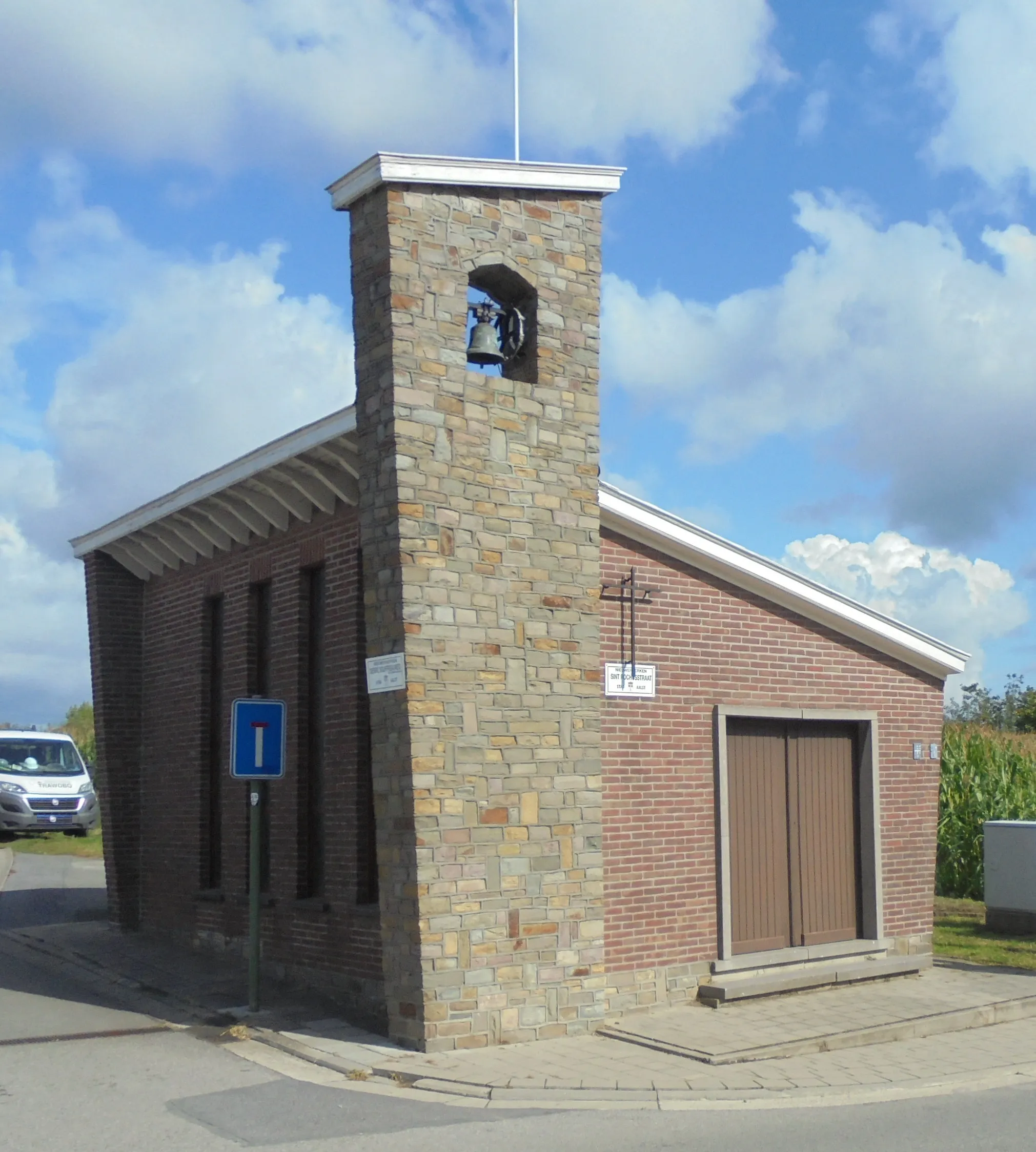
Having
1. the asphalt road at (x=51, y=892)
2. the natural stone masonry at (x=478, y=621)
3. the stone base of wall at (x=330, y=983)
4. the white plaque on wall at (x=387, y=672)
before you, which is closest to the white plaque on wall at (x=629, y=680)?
the natural stone masonry at (x=478, y=621)

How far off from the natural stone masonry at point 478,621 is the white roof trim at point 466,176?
0.35 feet

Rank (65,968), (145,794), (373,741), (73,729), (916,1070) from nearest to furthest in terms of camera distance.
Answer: (916,1070) < (373,741) < (65,968) < (145,794) < (73,729)

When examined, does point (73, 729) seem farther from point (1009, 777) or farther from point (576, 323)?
point (576, 323)

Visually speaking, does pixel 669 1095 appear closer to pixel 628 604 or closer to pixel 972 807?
pixel 628 604

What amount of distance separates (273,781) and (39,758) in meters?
16.1

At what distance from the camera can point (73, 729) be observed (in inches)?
1902

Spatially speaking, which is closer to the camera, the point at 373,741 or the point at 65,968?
the point at 373,741

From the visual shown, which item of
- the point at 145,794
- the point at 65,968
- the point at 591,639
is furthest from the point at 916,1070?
the point at 145,794

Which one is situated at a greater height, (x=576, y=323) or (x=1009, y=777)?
(x=576, y=323)

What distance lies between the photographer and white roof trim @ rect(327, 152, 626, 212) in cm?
990

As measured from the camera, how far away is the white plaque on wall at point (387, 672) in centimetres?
962

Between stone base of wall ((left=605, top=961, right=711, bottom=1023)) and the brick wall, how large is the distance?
76.7 inches

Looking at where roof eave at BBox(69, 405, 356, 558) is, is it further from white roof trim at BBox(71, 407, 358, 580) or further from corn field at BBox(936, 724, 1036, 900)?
corn field at BBox(936, 724, 1036, 900)

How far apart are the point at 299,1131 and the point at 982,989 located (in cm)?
714
